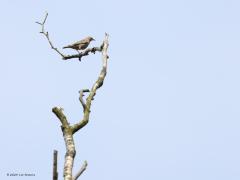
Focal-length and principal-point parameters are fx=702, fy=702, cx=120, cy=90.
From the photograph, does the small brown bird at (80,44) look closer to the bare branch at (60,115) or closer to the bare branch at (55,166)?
the bare branch at (60,115)

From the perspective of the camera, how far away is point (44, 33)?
59.4ft

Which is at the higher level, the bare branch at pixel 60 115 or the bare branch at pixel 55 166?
the bare branch at pixel 60 115

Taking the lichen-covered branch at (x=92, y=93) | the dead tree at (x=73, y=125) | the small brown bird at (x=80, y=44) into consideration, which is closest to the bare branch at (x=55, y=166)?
the dead tree at (x=73, y=125)

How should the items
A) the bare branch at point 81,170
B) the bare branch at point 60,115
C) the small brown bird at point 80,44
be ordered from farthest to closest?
1. the small brown bird at point 80,44
2. the bare branch at point 60,115
3. the bare branch at point 81,170

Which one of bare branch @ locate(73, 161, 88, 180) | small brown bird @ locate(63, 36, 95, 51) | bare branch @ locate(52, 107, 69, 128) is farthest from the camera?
small brown bird @ locate(63, 36, 95, 51)

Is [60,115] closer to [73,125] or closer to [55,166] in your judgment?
[73,125]

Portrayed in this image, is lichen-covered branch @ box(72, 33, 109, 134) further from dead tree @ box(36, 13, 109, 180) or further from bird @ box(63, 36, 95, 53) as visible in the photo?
bird @ box(63, 36, 95, 53)

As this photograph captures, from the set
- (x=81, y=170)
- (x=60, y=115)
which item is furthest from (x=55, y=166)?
(x=60, y=115)

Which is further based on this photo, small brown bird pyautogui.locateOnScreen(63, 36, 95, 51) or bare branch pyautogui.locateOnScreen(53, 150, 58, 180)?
small brown bird pyautogui.locateOnScreen(63, 36, 95, 51)

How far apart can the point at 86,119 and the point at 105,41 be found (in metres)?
3.86

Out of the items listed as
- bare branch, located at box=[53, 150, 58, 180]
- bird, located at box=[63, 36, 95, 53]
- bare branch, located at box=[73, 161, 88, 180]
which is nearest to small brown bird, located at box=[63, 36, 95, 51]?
bird, located at box=[63, 36, 95, 53]

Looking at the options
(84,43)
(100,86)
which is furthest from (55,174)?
(84,43)

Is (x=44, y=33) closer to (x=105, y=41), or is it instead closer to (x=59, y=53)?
(x=59, y=53)

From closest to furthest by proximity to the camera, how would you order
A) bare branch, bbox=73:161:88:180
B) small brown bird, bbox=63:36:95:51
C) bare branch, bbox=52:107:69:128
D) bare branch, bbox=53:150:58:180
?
1. bare branch, bbox=53:150:58:180
2. bare branch, bbox=73:161:88:180
3. bare branch, bbox=52:107:69:128
4. small brown bird, bbox=63:36:95:51
